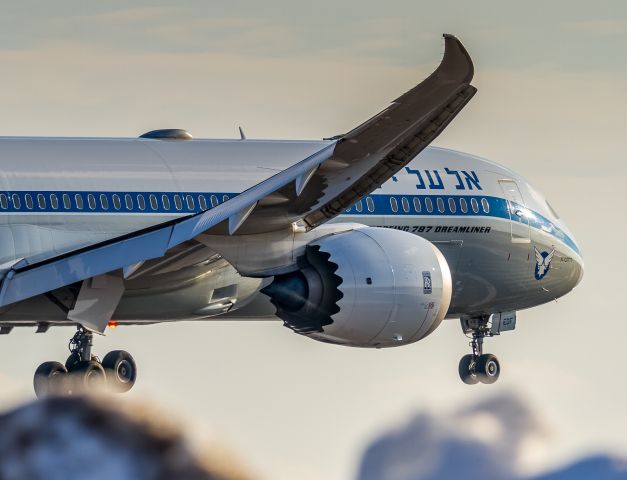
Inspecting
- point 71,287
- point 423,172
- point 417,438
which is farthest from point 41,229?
point 417,438

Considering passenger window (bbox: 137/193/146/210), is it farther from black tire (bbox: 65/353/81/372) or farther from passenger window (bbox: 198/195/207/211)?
black tire (bbox: 65/353/81/372)

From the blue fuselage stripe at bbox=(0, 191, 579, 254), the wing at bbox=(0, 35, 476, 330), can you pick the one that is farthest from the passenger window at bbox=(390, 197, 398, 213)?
the wing at bbox=(0, 35, 476, 330)

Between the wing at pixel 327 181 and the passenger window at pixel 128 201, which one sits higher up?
the wing at pixel 327 181

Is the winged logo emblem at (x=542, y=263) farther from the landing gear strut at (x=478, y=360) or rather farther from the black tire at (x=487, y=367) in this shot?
the black tire at (x=487, y=367)

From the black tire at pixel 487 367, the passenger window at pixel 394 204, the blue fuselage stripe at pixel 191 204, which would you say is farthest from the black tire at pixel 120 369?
the black tire at pixel 487 367

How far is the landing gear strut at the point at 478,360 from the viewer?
3525cm

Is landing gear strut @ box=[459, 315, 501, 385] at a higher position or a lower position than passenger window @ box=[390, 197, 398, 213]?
lower

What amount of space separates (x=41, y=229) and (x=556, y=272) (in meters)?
10.5

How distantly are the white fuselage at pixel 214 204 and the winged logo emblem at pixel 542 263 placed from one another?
4cm

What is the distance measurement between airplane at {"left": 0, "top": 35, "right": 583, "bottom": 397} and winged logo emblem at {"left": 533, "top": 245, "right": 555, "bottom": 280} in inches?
1.5

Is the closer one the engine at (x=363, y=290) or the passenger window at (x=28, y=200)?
the engine at (x=363, y=290)

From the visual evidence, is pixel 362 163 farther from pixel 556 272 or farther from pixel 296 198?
pixel 556 272

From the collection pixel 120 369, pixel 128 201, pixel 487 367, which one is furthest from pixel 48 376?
pixel 487 367

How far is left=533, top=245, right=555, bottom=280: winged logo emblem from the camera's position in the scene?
3347 cm
